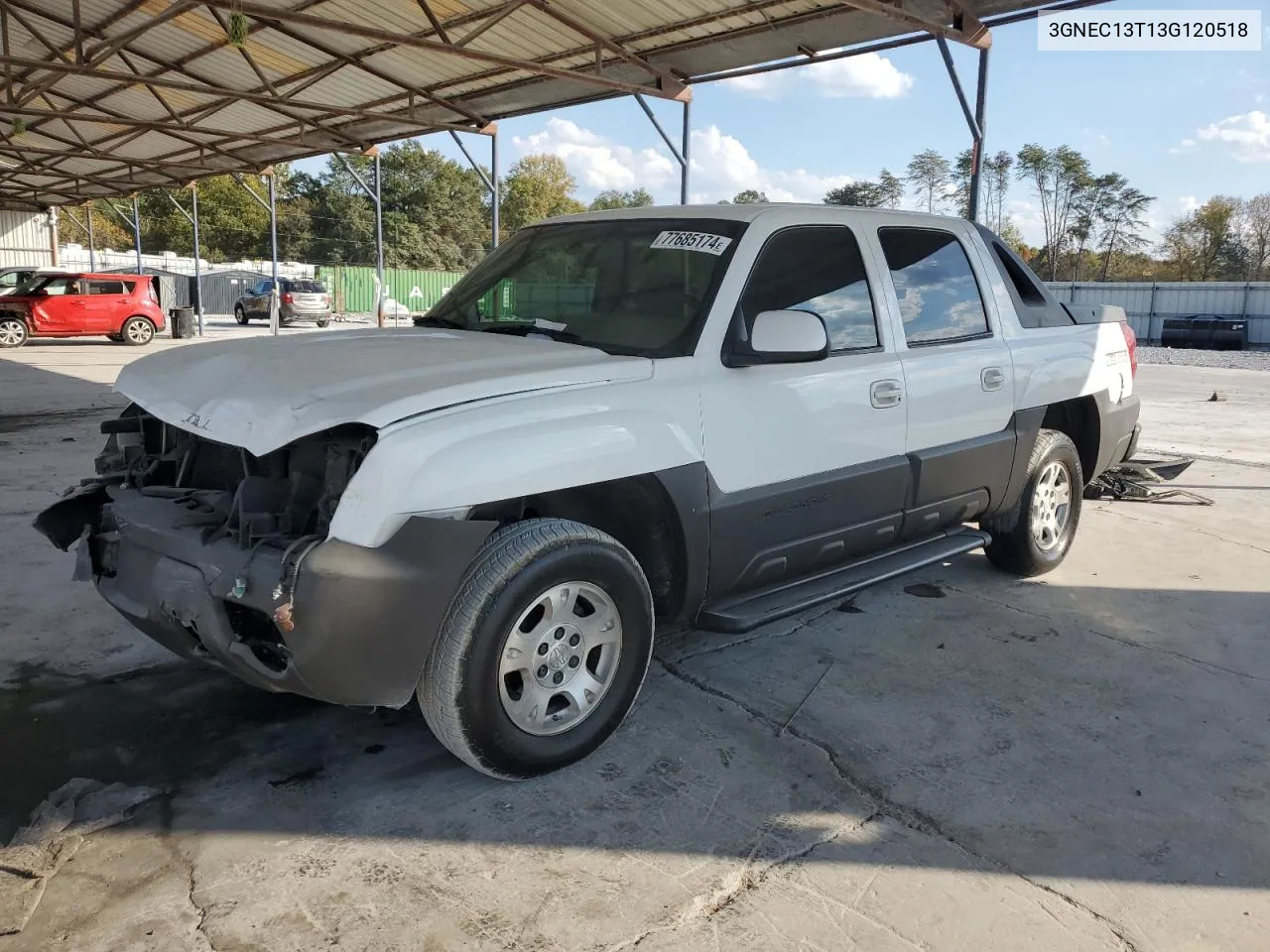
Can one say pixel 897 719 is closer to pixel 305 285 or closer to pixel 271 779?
pixel 271 779

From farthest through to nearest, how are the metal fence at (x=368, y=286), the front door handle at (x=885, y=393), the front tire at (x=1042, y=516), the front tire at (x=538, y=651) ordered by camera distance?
the metal fence at (x=368, y=286) → the front tire at (x=1042, y=516) → the front door handle at (x=885, y=393) → the front tire at (x=538, y=651)

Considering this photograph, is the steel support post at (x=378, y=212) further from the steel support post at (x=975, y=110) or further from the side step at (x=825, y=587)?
the side step at (x=825, y=587)

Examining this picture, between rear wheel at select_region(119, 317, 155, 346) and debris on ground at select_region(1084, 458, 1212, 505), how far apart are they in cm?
2204

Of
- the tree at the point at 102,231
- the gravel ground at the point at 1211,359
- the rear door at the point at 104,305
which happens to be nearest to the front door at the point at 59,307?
the rear door at the point at 104,305

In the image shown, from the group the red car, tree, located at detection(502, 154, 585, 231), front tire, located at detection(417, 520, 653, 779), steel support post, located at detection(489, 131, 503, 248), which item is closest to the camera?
front tire, located at detection(417, 520, 653, 779)

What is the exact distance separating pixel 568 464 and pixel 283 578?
88 cm

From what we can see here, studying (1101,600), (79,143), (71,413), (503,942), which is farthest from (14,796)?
(79,143)

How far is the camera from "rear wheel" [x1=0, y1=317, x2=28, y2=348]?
69.4ft

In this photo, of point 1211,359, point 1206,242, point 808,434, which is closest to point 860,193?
point 1206,242

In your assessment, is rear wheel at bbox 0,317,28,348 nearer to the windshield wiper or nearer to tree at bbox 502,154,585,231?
the windshield wiper

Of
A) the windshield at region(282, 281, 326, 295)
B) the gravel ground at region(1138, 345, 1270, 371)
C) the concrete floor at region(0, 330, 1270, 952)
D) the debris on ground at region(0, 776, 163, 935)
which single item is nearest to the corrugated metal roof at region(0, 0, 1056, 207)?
the concrete floor at region(0, 330, 1270, 952)

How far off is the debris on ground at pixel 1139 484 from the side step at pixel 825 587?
11.5ft

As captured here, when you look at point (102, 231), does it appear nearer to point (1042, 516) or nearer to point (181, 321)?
point (181, 321)

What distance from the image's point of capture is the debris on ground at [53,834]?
7.89ft
